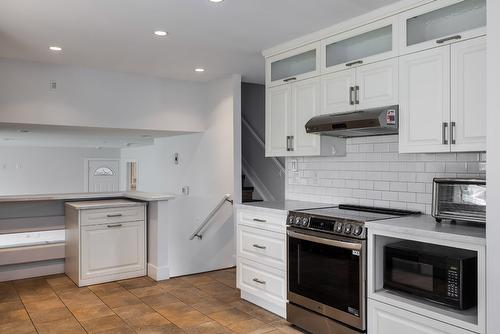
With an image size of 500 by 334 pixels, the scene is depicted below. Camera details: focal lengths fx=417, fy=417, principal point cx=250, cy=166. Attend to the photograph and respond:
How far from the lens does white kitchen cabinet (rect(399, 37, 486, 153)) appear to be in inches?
97.2

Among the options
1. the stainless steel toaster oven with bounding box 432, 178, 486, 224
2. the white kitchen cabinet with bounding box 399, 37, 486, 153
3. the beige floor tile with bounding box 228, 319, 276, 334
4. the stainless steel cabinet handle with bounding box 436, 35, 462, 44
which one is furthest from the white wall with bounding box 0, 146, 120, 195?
the stainless steel cabinet handle with bounding box 436, 35, 462, 44

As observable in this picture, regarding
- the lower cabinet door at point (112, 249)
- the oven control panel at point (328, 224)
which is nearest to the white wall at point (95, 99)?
the lower cabinet door at point (112, 249)

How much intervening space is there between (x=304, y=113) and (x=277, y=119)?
38 cm

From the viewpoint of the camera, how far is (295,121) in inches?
150

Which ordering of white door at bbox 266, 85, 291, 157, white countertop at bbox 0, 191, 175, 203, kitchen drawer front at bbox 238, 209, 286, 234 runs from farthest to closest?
white countertop at bbox 0, 191, 175, 203 → white door at bbox 266, 85, 291, 157 → kitchen drawer front at bbox 238, 209, 286, 234

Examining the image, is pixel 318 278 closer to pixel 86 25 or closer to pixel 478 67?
pixel 478 67

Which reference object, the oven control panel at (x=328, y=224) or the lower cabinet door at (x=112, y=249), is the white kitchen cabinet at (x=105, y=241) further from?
the oven control panel at (x=328, y=224)

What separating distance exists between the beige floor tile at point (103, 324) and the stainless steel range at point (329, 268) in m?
1.44

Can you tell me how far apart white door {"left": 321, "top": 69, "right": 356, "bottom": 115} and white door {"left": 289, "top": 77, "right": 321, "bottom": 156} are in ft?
0.26

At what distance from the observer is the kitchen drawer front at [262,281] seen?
3.54m

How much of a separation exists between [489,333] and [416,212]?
1.20 metres

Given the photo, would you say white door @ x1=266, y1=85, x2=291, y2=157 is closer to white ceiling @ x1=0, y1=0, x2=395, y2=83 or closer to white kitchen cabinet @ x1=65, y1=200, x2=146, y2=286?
white ceiling @ x1=0, y1=0, x2=395, y2=83

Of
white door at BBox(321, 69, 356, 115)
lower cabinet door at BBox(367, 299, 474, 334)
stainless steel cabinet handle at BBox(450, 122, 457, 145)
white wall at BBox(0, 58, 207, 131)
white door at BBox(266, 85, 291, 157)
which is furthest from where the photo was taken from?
white wall at BBox(0, 58, 207, 131)

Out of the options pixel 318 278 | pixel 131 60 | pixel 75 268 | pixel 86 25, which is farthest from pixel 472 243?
pixel 75 268
